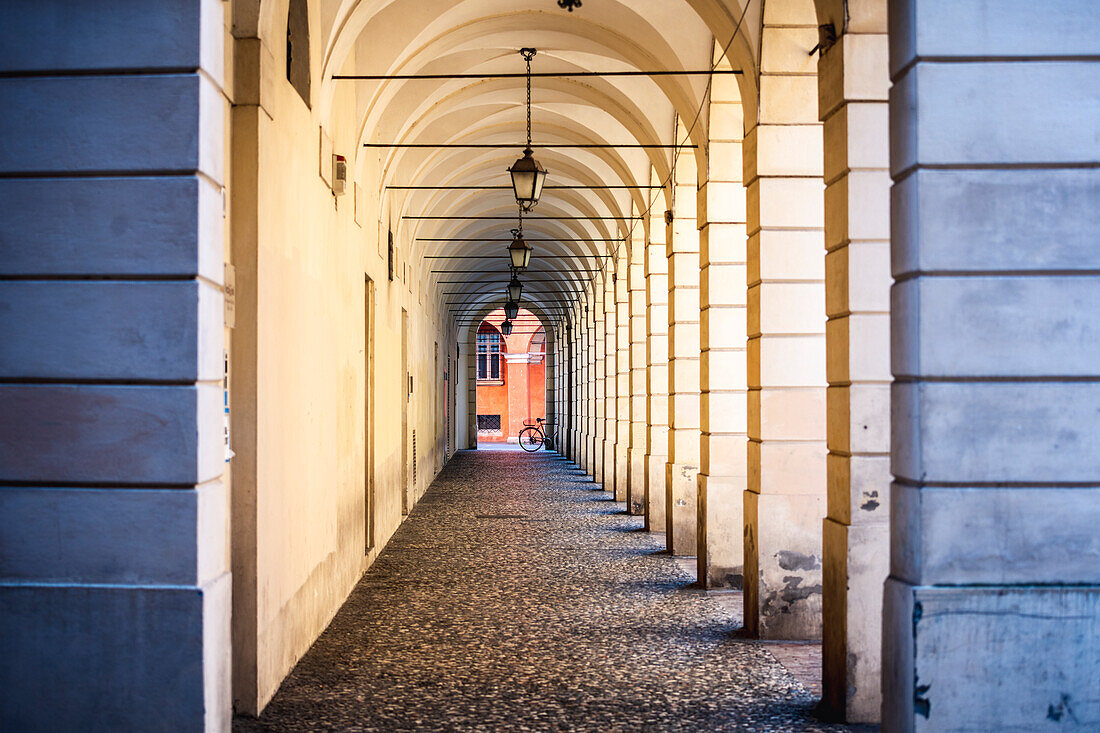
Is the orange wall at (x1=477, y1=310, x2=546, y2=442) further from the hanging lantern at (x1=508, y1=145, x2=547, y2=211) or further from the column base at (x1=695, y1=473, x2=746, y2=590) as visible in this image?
the column base at (x1=695, y1=473, x2=746, y2=590)

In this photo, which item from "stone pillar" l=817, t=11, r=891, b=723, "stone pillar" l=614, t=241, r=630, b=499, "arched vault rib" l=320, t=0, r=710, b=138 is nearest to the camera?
"stone pillar" l=817, t=11, r=891, b=723

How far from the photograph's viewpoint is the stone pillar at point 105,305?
360 centimetres

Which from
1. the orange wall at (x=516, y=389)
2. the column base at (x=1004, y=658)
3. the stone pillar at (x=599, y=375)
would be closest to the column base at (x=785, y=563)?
the column base at (x=1004, y=658)

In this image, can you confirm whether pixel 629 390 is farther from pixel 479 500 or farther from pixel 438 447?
pixel 438 447

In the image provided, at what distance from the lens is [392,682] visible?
5.75 meters

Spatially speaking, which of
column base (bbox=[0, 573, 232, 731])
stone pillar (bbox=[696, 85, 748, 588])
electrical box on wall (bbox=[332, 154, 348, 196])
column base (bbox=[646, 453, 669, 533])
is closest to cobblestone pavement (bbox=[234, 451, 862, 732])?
stone pillar (bbox=[696, 85, 748, 588])

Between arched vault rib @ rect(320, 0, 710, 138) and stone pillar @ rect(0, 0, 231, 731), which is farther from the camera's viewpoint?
arched vault rib @ rect(320, 0, 710, 138)

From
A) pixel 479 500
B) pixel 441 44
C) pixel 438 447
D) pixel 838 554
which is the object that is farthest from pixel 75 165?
pixel 438 447

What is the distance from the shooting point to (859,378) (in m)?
5.34

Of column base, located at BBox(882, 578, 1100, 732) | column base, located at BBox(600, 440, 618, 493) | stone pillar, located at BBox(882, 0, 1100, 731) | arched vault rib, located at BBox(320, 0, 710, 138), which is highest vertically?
arched vault rib, located at BBox(320, 0, 710, 138)

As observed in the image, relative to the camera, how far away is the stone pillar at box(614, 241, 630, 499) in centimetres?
1722

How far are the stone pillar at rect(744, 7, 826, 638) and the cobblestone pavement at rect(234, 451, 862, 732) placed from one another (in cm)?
55

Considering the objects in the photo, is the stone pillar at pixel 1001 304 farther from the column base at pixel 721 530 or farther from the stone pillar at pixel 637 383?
the stone pillar at pixel 637 383

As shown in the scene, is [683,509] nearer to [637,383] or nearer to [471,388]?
[637,383]
